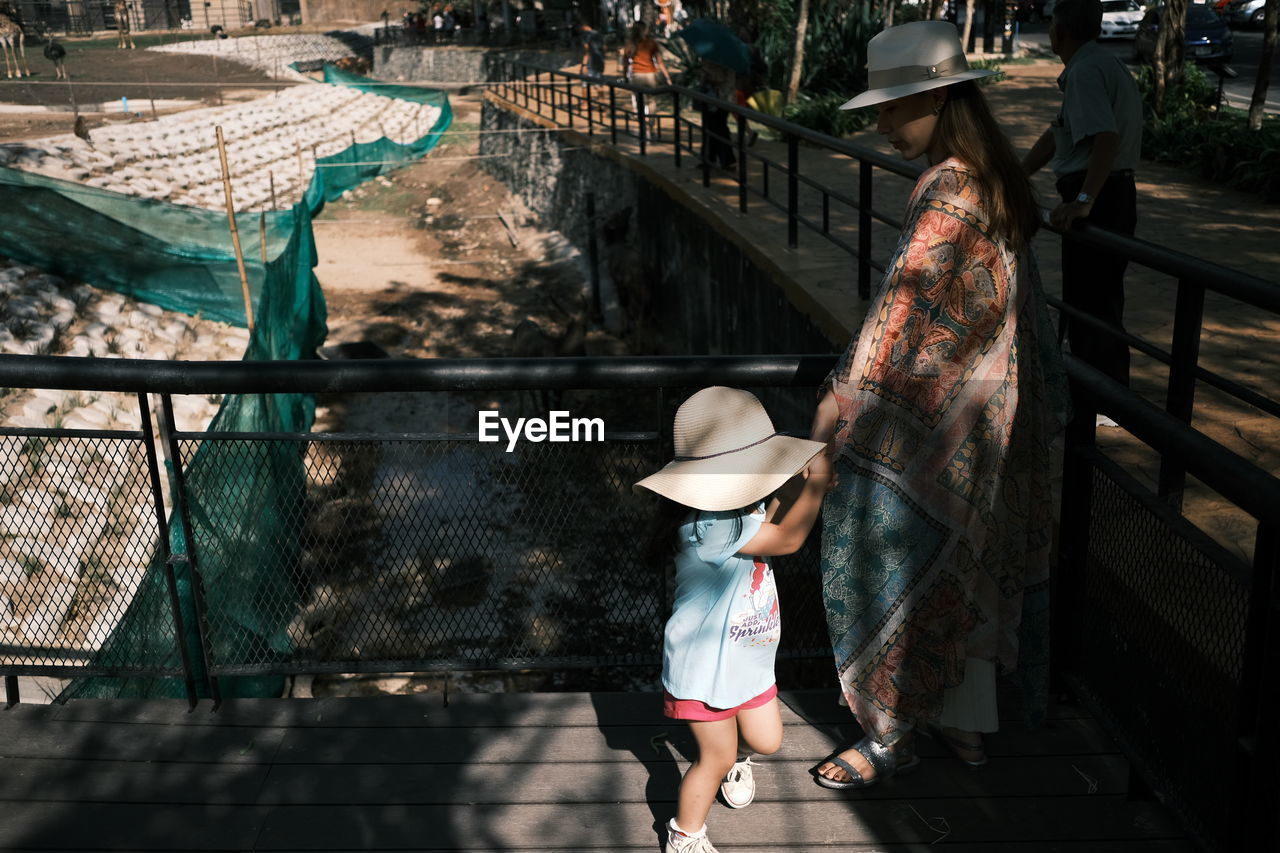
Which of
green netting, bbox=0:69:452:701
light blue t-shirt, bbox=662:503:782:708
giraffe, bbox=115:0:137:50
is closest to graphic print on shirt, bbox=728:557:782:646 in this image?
light blue t-shirt, bbox=662:503:782:708

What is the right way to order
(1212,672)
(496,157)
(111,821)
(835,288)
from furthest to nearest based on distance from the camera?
(496,157) → (835,288) → (111,821) → (1212,672)

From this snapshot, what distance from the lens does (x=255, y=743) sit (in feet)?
9.78

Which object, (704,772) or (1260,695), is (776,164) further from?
(1260,695)

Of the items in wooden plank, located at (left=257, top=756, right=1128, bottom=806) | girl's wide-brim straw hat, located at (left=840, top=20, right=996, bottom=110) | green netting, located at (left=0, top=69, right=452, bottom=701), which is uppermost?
girl's wide-brim straw hat, located at (left=840, top=20, right=996, bottom=110)

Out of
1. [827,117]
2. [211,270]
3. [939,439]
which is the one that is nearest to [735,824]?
[939,439]

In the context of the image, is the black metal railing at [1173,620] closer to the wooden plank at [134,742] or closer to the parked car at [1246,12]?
the wooden plank at [134,742]

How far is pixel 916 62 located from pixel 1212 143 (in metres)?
9.76

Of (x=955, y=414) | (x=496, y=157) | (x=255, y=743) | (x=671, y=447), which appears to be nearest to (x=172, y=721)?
(x=255, y=743)

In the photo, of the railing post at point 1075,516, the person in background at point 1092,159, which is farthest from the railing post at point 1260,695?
the person in background at point 1092,159

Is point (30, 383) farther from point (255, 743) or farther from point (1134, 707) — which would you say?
point (1134, 707)

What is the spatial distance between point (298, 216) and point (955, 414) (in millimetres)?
11626

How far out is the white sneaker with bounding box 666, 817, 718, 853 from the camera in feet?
8.18

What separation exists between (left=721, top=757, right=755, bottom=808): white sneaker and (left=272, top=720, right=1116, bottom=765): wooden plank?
0.23 meters

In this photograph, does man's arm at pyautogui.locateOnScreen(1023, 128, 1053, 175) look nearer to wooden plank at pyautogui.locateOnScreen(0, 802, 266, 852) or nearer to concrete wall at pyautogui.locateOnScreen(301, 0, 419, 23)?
wooden plank at pyautogui.locateOnScreen(0, 802, 266, 852)
